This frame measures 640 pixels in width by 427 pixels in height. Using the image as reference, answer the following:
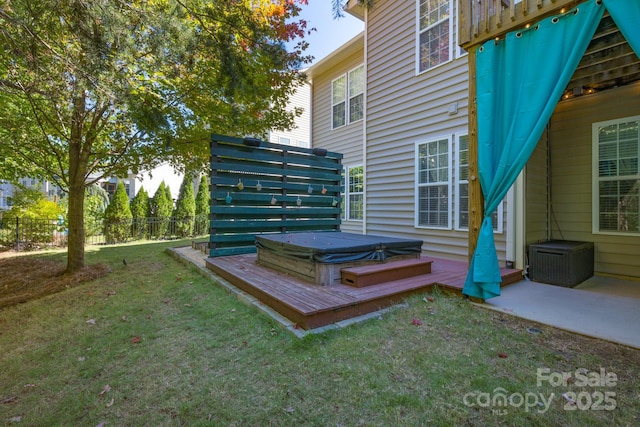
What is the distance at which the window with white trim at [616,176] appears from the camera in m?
4.05

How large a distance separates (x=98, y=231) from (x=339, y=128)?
872 cm

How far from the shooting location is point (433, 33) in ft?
18.2

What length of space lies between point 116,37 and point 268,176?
10.9ft

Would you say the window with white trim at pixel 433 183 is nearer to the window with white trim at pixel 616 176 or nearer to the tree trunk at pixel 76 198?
the window with white trim at pixel 616 176

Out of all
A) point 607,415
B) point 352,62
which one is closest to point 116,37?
point 607,415

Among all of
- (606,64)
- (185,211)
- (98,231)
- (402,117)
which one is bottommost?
(98,231)

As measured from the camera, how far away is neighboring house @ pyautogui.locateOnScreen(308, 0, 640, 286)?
4.05 m

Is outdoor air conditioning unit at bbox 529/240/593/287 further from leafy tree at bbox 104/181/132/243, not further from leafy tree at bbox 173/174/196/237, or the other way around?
leafy tree at bbox 104/181/132/243

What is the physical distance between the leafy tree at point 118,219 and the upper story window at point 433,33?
9680 millimetres

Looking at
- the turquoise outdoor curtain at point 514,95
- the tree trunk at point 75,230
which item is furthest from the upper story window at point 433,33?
the tree trunk at point 75,230

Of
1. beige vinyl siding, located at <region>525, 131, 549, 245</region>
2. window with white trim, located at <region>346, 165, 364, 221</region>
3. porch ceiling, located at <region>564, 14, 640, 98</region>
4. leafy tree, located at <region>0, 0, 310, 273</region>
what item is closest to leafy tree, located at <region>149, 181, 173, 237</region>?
leafy tree, located at <region>0, 0, 310, 273</region>

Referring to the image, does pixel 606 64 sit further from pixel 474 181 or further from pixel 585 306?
pixel 585 306

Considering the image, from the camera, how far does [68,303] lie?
147 inches

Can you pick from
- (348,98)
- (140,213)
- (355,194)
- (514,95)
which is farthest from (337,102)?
(140,213)
